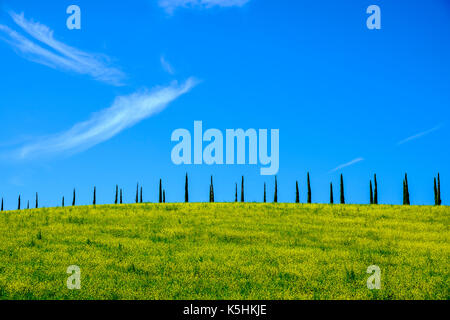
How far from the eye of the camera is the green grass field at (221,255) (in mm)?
13555

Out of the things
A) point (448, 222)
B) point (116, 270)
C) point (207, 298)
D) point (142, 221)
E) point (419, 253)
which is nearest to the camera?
point (207, 298)

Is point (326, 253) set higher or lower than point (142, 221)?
lower

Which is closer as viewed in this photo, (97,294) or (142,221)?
(97,294)

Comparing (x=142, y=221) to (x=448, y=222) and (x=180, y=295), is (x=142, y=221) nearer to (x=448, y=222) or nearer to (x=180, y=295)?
(x=180, y=295)

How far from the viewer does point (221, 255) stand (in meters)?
18.9

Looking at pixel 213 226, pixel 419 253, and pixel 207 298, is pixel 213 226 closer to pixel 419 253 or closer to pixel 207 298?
pixel 419 253

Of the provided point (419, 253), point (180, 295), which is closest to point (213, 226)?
point (419, 253)

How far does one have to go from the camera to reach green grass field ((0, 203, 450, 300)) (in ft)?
44.5

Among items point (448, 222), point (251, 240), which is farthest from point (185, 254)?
point (448, 222)

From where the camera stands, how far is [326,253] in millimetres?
19969
